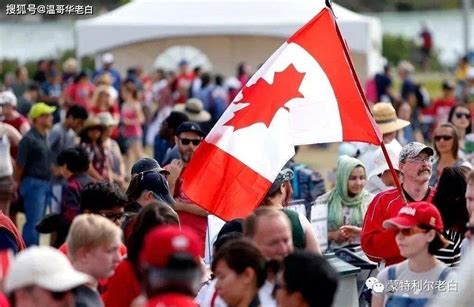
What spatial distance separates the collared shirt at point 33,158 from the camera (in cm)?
1518

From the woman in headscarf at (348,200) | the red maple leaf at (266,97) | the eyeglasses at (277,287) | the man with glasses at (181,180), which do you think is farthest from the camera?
the man with glasses at (181,180)

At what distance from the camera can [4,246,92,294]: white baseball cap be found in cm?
615

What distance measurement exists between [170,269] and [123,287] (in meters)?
2.03

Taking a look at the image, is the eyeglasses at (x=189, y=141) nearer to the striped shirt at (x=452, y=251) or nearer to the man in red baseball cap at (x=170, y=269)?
the striped shirt at (x=452, y=251)

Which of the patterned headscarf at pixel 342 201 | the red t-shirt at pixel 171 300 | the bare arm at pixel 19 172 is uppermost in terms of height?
the red t-shirt at pixel 171 300

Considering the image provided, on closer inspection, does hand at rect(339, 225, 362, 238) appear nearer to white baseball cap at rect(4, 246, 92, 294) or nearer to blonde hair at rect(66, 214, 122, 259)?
blonde hair at rect(66, 214, 122, 259)

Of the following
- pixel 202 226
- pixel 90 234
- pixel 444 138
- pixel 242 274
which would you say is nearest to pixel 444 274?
pixel 242 274

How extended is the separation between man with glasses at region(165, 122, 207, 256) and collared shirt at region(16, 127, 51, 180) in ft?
10.8

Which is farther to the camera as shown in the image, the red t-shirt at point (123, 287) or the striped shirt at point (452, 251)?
the striped shirt at point (452, 251)

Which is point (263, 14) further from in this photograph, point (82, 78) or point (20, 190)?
point (20, 190)

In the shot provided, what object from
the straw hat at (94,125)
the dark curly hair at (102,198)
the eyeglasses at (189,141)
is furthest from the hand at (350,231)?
the straw hat at (94,125)

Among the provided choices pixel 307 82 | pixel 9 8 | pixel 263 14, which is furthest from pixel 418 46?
pixel 307 82

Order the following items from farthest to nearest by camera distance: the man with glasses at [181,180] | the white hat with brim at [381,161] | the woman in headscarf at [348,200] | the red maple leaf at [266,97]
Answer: the white hat with brim at [381,161] → the man with glasses at [181,180] → the woman in headscarf at [348,200] → the red maple leaf at [266,97]

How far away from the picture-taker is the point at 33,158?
15219mm
